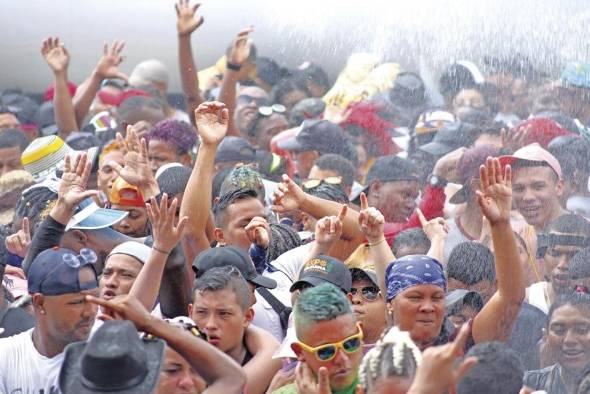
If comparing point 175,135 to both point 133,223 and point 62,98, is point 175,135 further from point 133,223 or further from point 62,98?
point 62,98

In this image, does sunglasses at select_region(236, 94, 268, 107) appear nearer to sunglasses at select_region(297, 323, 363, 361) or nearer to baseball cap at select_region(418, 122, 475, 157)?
baseball cap at select_region(418, 122, 475, 157)

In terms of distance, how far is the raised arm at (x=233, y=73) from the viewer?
1030 cm

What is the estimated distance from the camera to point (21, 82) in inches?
587

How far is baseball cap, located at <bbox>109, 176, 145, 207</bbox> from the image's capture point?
7633 millimetres

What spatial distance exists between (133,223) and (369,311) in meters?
Result: 1.65

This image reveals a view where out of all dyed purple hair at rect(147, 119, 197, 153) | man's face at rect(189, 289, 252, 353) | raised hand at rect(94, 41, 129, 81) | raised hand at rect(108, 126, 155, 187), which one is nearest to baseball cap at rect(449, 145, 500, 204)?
dyed purple hair at rect(147, 119, 197, 153)

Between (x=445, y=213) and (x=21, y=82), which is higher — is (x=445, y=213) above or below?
above

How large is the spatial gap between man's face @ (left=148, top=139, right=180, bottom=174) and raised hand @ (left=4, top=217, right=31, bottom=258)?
5.28 feet

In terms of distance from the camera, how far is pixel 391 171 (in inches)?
339

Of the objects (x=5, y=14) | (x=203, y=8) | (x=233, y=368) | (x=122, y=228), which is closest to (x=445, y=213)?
(x=122, y=228)

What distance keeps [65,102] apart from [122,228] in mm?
3400

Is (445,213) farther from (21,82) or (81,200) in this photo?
(21,82)

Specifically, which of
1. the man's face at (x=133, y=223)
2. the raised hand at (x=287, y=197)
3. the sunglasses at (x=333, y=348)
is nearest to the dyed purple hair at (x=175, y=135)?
the man's face at (x=133, y=223)

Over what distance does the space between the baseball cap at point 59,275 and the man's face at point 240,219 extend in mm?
1272
